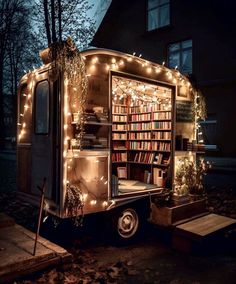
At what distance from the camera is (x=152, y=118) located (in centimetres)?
913

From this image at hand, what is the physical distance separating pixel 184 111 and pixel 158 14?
1305 cm

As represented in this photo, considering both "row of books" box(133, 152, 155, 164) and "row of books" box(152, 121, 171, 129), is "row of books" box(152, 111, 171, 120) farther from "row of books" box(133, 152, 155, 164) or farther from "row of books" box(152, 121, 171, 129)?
"row of books" box(133, 152, 155, 164)

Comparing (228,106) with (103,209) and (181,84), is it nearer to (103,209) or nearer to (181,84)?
(181,84)

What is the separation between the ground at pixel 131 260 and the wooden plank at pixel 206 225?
319mm

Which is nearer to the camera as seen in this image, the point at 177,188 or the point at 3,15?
the point at 177,188

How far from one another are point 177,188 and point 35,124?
3608mm

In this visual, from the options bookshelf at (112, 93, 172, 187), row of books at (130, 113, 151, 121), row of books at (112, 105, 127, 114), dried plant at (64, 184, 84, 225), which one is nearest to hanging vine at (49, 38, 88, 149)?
dried plant at (64, 184, 84, 225)

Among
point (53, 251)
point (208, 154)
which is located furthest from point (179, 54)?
point (53, 251)

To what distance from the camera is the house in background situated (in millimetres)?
15570

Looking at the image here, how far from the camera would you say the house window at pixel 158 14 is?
18469 millimetres

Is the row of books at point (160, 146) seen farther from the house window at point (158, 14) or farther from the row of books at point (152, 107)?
the house window at point (158, 14)

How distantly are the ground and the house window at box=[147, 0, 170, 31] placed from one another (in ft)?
49.4

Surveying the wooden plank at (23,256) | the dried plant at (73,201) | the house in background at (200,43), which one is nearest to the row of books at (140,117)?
the dried plant at (73,201)

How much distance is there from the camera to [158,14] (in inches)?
745
